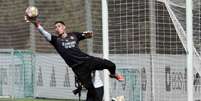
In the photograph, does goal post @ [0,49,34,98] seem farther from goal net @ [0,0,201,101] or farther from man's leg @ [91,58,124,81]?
man's leg @ [91,58,124,81]

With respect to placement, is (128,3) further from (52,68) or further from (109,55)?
(52,68)

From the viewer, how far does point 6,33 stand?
82.6 ft

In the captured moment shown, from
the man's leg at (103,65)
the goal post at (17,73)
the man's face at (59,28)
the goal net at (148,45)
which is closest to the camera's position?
the man's face at (59,28)

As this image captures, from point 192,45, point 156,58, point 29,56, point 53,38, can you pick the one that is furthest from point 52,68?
point 53,38

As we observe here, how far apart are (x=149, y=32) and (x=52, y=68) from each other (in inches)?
238

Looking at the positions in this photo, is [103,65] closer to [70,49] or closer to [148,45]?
[70,49]

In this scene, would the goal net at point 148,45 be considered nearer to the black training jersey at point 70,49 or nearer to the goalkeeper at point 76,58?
the goalkeeper at point 76,58

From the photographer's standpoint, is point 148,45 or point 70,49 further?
point 148,45

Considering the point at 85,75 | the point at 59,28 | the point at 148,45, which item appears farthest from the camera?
the point at 148,45

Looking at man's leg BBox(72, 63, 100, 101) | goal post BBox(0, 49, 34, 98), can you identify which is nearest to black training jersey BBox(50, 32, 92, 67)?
man's leg BBox(72, 63, 100, 101)

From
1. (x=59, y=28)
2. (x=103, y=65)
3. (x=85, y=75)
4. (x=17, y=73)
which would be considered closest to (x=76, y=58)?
(x=85, y=75)

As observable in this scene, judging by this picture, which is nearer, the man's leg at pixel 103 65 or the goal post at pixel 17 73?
the man's leg at pixel 103 65

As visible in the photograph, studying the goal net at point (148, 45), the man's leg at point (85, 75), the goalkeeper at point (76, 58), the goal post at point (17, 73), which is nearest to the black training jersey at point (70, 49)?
the goalkeeper at point (76, 58)

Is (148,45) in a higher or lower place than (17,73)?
higher
